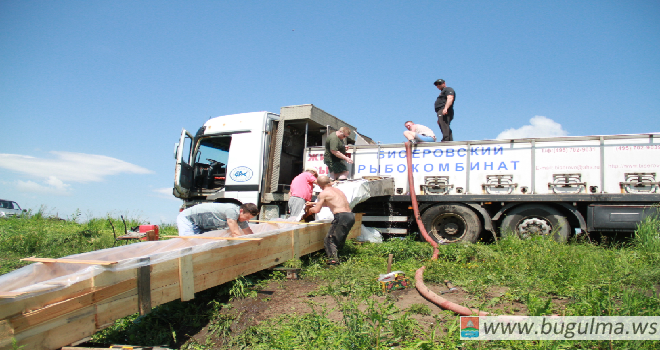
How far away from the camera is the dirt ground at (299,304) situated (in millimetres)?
3654

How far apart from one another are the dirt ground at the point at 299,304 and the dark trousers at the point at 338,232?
127cm

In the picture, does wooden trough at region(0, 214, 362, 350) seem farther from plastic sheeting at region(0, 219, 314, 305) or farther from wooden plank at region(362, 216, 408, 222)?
wooden plank at region(362, 216, 408, 222)

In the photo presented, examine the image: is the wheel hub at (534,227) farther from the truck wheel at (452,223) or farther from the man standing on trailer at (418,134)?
the man standing on trailer at (418,134)

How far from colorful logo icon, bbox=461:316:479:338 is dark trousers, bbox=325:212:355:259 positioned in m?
3.01

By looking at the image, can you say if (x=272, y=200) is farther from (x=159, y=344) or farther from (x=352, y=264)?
(x=159, y=344)

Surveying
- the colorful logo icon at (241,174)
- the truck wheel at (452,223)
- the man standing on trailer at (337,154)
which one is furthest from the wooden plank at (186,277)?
the truck wheel at (452,223)

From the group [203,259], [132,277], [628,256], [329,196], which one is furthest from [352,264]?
[628,256]

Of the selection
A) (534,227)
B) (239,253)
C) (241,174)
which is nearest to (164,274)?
(239,253)

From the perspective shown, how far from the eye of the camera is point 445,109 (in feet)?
27.4

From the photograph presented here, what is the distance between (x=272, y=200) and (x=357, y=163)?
1999 millimetres

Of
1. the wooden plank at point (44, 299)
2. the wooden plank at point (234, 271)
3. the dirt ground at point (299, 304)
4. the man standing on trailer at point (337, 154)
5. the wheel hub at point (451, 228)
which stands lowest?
the dirt ground at point (299, 304)

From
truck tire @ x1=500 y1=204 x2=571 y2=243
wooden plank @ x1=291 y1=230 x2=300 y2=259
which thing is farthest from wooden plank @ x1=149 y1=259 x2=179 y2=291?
truck tire @ x1=500 y1=204 x2=571 y2=243

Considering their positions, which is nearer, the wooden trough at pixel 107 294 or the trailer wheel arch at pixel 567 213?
the wooden trough at pixel 107 294

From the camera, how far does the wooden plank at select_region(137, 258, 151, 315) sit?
3.18 meters
